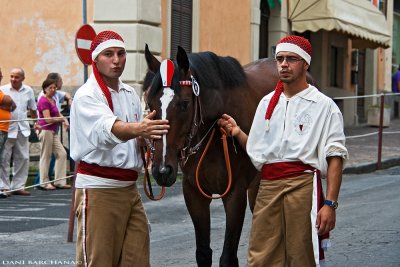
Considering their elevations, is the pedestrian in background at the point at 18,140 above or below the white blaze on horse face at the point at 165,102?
below

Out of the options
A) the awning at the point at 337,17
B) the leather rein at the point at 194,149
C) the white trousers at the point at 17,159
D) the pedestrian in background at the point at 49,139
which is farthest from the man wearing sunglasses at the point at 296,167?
the awning at the point at 337,17

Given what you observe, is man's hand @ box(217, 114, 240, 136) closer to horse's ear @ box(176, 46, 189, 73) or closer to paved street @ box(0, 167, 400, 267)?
horse's ear @ box(176, 46, 189, 73)

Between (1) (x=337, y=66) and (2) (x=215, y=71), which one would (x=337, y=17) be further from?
(2) (x=215, y=71)

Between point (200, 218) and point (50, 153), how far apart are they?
8.23 metres

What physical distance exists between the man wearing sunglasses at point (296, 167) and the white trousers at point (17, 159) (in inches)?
359

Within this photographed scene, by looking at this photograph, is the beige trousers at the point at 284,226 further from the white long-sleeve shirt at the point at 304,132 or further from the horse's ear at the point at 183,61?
the horse's ear at the point at 183,61

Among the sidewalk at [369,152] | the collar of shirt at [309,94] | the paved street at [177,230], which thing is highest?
the collar of shirt at [309,94]

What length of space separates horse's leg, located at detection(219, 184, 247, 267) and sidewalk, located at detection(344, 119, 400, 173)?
10.6 metres

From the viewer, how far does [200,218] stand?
7.99 meters

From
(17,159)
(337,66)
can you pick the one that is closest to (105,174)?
(17,159)

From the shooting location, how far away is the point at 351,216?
12.1 meters

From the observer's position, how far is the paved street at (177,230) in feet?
31.3

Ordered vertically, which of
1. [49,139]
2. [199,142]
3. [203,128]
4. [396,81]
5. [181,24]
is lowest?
[49,139]

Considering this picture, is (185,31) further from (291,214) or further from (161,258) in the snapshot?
(291,214)
